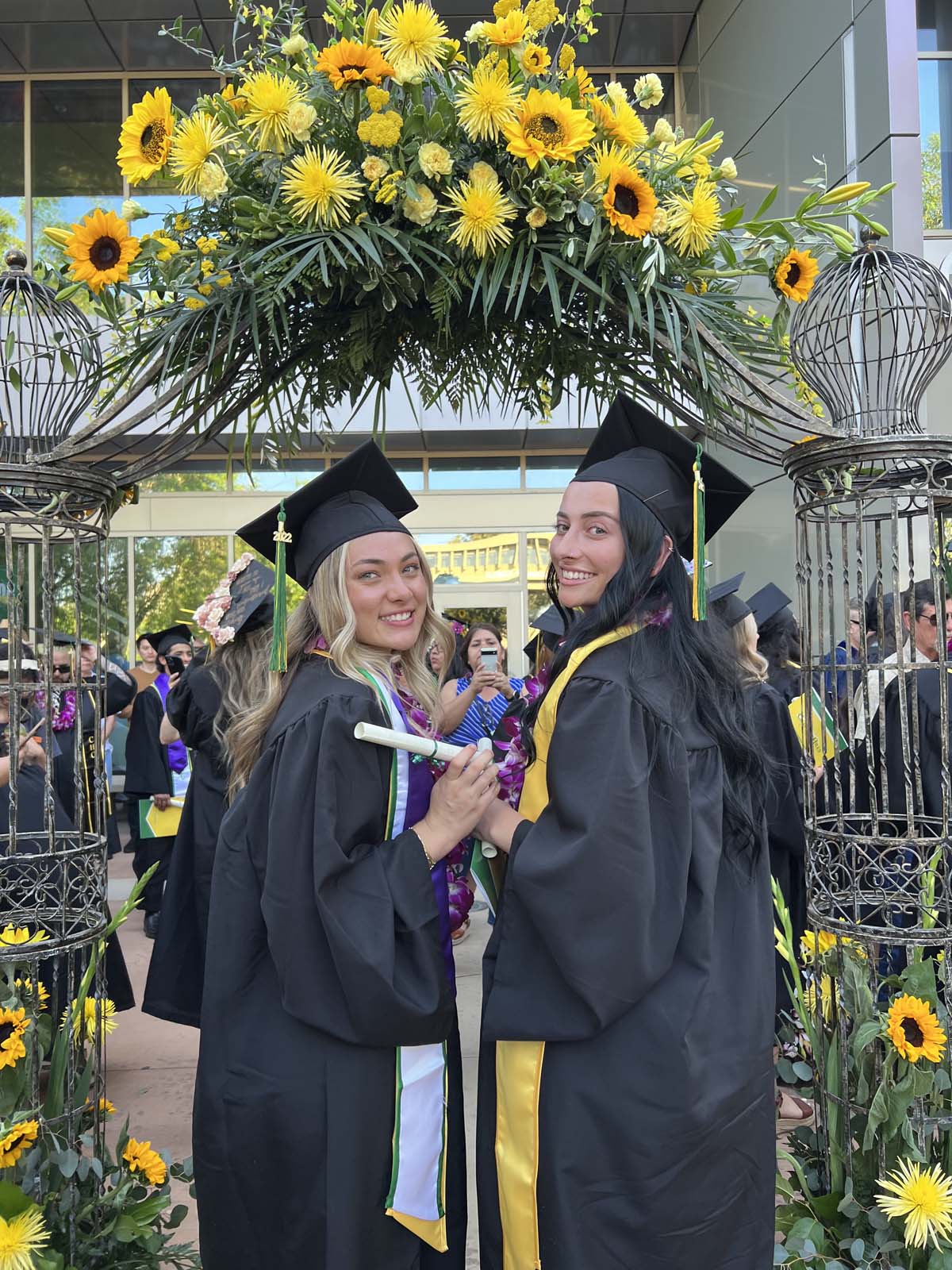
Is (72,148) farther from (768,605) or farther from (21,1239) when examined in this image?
(21,1239)

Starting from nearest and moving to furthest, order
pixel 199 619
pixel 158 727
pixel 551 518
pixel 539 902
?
pixel 539 902 → pixel 199 619 → pixel 158 727 → pixel 551 518

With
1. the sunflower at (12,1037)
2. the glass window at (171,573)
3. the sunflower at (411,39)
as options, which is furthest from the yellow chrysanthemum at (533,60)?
the glass window at (171,573)

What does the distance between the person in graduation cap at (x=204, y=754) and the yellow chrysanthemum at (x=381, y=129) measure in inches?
86.7

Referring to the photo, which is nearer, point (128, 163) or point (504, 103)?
point (504, 103)

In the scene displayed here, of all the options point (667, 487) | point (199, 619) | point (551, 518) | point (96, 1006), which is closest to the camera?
point (667, 487)

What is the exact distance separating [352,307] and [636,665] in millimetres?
1186

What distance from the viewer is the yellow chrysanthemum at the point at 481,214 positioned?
2316mm

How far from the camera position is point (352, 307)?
2695mm

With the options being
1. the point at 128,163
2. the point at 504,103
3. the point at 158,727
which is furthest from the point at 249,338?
the point at 158,727

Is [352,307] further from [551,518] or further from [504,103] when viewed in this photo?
[551,518]

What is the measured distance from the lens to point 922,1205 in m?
2.57

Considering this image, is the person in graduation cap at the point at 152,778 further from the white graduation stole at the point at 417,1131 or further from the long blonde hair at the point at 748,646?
the white graduation stole at the point at 417,1131

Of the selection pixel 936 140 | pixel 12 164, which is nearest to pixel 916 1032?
pixel 936 140

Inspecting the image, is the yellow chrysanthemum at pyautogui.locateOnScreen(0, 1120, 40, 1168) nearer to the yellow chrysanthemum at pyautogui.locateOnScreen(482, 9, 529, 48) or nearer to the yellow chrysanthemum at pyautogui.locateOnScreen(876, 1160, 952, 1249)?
the yellow chrysanthemum at pyautogui.locateOnScreen(876, 1160, 952, 1249)
